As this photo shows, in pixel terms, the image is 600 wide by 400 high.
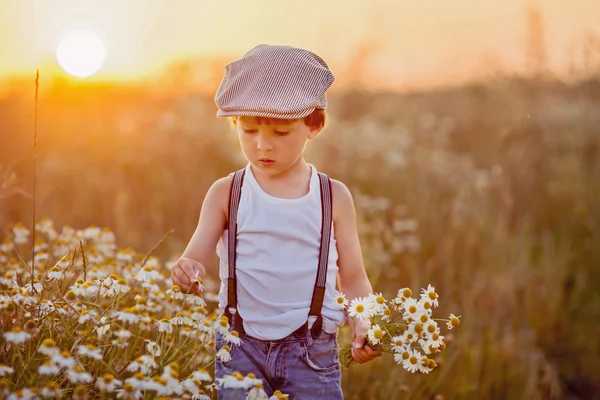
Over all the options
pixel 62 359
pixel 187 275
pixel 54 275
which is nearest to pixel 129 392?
pixel 62 359

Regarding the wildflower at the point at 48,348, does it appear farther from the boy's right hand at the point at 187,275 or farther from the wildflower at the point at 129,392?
the boy's right hand at the point at 187,275

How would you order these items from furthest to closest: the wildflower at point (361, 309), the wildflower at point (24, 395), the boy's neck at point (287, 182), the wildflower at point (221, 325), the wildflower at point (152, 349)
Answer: the boy's neck at point (287, 182) → the wildflower at point (361, 309) → the wildflower at point (221, 325) → the wildflower at point (152, 349) → the wildflower at point (24, 395)

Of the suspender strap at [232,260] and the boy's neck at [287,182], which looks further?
the boy's neck at [287,182]

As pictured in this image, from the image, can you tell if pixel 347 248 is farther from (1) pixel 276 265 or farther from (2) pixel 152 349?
Result: (2) pixel 152 349

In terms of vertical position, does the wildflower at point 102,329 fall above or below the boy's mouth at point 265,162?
below

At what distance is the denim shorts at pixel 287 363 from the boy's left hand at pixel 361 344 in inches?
3.8

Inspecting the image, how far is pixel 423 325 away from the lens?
227 centimetres

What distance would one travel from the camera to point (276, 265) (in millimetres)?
2594

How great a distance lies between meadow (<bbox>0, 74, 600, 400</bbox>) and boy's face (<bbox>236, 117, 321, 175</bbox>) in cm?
144

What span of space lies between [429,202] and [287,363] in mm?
3793

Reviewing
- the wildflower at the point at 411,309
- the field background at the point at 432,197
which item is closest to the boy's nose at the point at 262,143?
the wildflower at the point at 411,309

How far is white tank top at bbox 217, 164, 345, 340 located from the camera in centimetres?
258

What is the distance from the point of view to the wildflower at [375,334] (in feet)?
7.44

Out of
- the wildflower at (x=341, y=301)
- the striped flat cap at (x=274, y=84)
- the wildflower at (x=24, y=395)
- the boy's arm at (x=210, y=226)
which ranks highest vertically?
the striped flat cap at (x=274, y=84)
